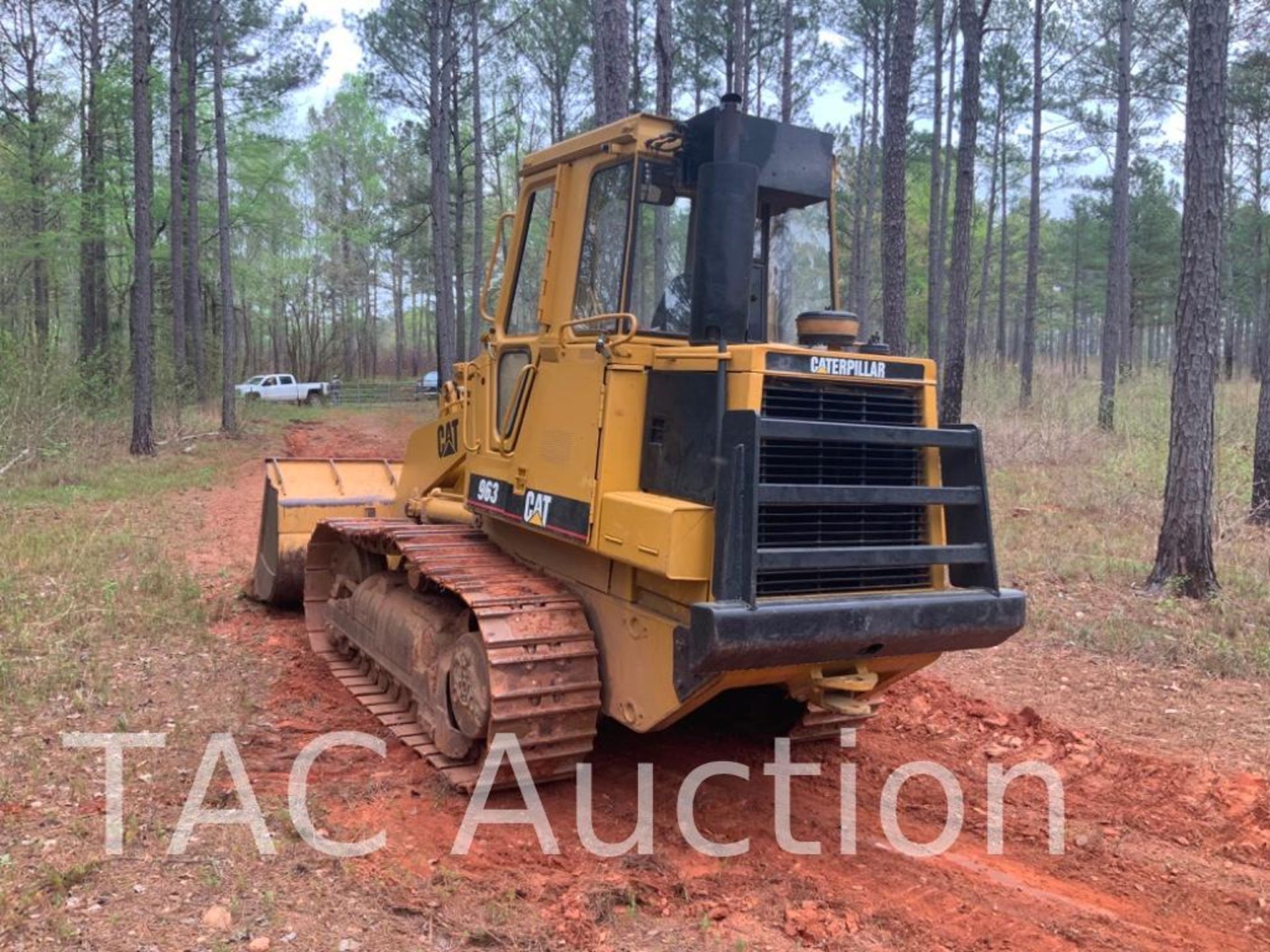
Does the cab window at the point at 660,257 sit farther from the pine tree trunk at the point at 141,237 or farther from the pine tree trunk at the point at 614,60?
the pine tree trunk at the point at 141,237

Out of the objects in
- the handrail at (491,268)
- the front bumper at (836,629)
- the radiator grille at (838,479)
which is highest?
the handrail at (491,268)

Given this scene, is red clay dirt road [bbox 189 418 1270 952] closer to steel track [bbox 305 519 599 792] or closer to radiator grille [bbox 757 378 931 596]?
steel track [bbox 305 519 599 792]

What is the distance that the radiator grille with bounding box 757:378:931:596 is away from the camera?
159 inches

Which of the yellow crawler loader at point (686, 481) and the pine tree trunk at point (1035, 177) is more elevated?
the pine tree trunk at point (1035, 177)

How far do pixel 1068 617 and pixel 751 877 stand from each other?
15.3 ft

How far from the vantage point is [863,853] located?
14.0 ft

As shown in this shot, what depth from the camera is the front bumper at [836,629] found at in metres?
3.78

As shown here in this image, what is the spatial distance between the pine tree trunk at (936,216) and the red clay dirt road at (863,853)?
15.4 m

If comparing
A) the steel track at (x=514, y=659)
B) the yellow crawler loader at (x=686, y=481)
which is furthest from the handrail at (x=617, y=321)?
the steel track at (x=514, y=659)

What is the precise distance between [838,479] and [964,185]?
459 inches

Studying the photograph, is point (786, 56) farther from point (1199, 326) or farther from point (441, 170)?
point (1199, 326)

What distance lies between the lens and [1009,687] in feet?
21.1

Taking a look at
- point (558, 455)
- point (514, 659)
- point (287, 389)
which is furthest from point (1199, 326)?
point (287, 389)

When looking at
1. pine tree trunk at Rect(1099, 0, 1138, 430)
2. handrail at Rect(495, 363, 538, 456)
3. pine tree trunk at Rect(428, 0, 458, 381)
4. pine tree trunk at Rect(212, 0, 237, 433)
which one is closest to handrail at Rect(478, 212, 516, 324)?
handrail at Rect(495, 363, 538, 456)
